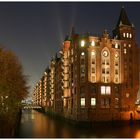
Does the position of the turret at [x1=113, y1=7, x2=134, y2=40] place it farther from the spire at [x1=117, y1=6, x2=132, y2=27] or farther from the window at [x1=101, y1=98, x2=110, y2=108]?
the window at [x1=101, y1=98, x2=110, y2=108]

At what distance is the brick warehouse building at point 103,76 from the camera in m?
80.8

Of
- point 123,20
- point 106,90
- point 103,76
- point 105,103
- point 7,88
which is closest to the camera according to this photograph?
point 7,88

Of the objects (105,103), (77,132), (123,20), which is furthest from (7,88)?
(123,20)

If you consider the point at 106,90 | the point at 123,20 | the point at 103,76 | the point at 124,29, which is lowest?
the point at 106,90

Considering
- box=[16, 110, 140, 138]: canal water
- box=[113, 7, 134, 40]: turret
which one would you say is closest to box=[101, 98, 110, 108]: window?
box=[16, 110, 140, 138]: canal water

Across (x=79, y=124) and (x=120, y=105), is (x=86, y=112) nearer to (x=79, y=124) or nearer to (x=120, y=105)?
(x=79, y=124)

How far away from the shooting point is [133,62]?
297 feet

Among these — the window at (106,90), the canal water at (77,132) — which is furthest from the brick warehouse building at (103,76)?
the canal water at (77,132)

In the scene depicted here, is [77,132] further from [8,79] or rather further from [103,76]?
[103,76]

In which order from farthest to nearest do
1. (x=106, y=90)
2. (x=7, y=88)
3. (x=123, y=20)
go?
(x=123, y=20) → (x=106, y=90) → (x=7, y=88)

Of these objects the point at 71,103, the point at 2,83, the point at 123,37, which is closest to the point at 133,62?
the point at 123,37

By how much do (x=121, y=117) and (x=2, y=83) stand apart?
47.7 metres

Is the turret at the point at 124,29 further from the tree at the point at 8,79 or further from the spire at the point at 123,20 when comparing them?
the tree at the point at 8,79

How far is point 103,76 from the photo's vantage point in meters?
83.8
